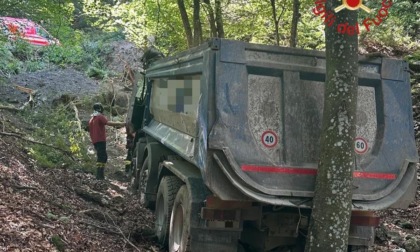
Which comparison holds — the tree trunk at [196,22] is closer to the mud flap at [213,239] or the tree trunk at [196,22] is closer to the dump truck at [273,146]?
the dump truck at [273,146]

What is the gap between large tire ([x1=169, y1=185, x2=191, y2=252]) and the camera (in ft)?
18.8

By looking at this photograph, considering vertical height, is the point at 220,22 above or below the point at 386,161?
above

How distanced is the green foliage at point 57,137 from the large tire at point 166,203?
11.6ft

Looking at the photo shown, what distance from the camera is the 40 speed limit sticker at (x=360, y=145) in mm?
5484

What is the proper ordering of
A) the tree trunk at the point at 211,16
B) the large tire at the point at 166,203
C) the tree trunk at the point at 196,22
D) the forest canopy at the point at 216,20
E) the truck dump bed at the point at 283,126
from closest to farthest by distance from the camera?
1. the truck dump bed at the point at 283,126
2. the large tire at the point at 166,203
3. the forest canopy at the point at 216,20
4. the tree trunk at the point at 211,16
5. the tree trunk at the point at 196,22

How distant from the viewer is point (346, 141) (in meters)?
4.78

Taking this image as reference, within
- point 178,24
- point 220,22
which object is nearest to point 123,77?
point 178,24

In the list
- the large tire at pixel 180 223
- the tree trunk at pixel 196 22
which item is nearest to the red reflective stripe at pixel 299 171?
the large tire at pixel 180 223

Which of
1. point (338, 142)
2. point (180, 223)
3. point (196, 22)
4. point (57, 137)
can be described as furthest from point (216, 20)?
point (338, 142)

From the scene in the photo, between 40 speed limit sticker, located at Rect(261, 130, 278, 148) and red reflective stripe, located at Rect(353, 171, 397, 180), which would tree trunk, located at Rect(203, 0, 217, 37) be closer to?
40 speed limit sticker, located at Rect(261, 130, 278, 148)

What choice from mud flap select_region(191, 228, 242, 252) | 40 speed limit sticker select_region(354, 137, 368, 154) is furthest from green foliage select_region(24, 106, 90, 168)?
40 speed limit sticker select_region(354, 137, 368, 154)

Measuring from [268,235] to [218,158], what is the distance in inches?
50.8

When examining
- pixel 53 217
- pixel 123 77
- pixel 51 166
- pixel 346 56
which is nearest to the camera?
pixel 346 56

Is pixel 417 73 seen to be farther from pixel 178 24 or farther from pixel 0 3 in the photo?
pixel 0 3
